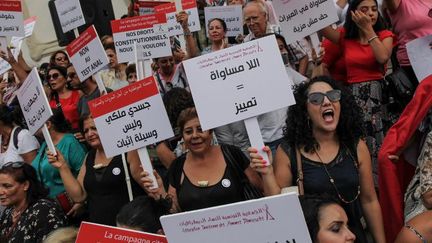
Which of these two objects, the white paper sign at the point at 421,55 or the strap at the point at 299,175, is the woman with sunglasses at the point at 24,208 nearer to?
the strap at the point at 299,175

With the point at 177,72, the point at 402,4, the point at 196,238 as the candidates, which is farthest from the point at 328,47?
the point at 196,238

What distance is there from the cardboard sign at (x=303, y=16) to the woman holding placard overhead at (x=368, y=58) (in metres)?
0.20

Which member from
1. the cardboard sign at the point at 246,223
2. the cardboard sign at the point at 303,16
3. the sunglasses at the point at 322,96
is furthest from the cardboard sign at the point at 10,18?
the cardboard sign at the point at 246,223

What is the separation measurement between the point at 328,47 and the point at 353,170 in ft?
7.17

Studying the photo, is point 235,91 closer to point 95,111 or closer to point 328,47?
point 95,111

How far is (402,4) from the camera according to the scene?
526 cm

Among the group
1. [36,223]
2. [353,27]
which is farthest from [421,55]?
[36,223]

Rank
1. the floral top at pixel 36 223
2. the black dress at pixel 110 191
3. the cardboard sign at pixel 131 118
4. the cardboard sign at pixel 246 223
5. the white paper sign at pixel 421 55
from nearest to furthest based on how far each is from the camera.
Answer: the cardboard sign at pixel 246 223
the white paper sign at pixel 421 55
the cardboard sign at pixel 131 118
the floral top at pixel 36 223
the black dress at pixel 110 191

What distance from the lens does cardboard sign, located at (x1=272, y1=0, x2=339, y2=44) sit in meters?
5.03

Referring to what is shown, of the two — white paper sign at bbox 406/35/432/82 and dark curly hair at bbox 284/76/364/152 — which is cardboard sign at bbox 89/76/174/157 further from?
white paper sign at bbox 406/35/432/82

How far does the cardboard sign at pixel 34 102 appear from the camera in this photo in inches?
190

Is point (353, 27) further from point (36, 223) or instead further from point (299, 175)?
point (36, 223)

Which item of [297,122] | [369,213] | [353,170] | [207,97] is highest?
[207,97]

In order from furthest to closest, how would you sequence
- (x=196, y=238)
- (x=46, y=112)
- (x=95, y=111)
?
1. (x=46, y=112)
2. (x=95, y=111)
3. (x=196, y=238)
